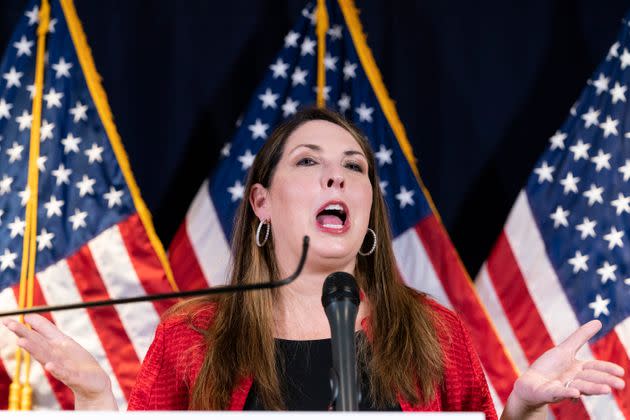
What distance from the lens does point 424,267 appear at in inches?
117

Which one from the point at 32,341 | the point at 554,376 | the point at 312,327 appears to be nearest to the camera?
the point at 32,341

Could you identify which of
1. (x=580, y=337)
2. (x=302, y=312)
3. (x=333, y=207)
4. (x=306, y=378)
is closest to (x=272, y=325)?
(x=302, y=312)

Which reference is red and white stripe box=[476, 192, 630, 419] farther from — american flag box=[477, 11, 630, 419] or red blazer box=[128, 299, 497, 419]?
red blazer box=[128, 299, 497, 419]

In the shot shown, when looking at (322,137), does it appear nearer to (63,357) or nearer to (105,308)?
(63,357)

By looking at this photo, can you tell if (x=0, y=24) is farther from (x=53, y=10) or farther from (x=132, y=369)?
(x=132, y=369)

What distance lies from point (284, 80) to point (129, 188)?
24.6 inches

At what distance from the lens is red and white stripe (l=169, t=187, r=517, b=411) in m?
2.86

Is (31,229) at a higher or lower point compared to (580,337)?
higher

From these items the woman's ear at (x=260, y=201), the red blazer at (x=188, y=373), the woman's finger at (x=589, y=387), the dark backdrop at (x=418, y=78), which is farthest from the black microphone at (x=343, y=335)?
the dark backdrop at (x=418, y=78)

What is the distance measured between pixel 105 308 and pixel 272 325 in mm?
955

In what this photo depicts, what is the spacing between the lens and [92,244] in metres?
2.93

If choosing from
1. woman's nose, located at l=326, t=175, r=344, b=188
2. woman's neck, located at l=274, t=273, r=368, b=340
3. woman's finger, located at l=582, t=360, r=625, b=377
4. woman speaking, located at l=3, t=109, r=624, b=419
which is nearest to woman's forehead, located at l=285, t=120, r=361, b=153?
woman speaking, located at l=3, t=109, r=624, b=419

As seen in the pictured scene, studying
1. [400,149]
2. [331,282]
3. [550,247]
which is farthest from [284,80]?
[331,282]

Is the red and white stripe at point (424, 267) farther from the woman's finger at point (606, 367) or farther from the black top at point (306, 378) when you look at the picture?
the woman's finger at point (606, 367)
